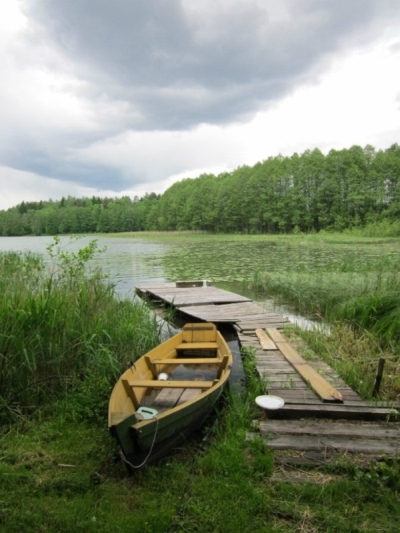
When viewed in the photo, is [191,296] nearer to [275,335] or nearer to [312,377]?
[275,335]

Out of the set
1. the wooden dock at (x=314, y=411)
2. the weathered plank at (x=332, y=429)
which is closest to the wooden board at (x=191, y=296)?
the wooden dock at (x=314, y=411)

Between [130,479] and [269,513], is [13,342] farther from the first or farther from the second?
[269,513]

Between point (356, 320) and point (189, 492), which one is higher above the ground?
point (356, 320)

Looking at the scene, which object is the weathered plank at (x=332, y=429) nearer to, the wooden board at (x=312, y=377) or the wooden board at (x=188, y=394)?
the wooden board at (x=312, y=377)

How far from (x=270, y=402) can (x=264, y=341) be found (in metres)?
2.56

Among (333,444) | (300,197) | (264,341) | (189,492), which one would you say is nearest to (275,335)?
(264,341)

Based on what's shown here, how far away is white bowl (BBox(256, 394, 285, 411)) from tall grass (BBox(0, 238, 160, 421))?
5.67 feet

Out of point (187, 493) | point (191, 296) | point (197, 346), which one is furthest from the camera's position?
point (191, 296)

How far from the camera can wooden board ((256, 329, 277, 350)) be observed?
229 inches

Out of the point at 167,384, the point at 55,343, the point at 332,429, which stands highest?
the point at 55,343

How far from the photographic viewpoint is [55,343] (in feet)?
13.8

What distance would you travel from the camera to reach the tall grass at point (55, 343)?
3.87m

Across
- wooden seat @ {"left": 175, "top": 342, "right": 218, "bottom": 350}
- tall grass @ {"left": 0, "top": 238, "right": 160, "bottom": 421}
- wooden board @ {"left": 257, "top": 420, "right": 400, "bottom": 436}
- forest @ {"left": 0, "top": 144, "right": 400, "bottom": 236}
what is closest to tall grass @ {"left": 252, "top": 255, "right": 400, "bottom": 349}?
wooden board @ {"left": 257, "top": 420, "right": 400, "bottom": 436}

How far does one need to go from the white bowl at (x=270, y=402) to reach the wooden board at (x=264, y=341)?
206 cm
